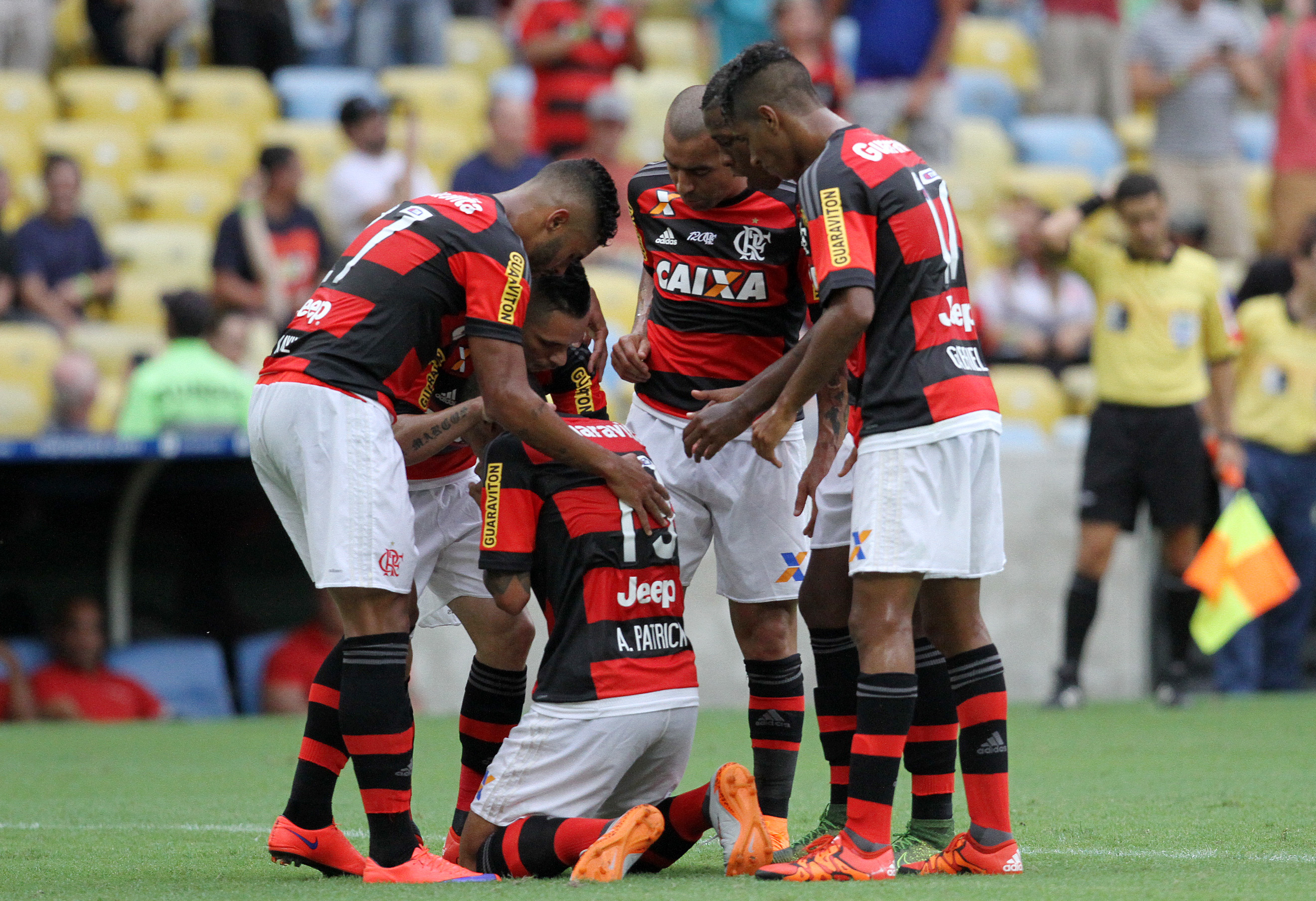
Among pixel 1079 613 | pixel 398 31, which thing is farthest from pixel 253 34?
pixel 1079 613

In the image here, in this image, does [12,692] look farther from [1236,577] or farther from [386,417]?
[1236,577]

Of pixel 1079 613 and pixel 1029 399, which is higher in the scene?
pixel 1029 399

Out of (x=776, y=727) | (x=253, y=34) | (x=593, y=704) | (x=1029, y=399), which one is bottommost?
(x=1029, y=399)

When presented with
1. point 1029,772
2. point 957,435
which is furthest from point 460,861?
point 1029,772

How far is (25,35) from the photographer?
42.3ft

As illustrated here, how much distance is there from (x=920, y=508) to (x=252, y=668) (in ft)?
19.7

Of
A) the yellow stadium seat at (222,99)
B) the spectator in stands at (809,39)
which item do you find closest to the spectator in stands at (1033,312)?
the spectator in stands at (809,39)

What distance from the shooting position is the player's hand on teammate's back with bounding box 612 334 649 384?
5012 millimetres

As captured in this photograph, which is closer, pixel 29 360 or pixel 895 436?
pixel 895 436

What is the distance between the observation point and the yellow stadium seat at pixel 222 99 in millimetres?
13008

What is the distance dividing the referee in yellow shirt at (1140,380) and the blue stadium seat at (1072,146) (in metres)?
6.03

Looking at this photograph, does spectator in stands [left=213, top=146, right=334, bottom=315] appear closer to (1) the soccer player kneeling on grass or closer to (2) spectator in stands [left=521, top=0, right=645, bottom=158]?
(2) spectator in stands [left=521, top=0, right=645, bottom=158]

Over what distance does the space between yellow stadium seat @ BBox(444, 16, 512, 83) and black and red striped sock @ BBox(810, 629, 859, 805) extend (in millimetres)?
11094

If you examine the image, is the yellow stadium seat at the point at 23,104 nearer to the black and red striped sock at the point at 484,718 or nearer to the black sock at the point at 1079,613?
the black sock at the point at 1079,613
